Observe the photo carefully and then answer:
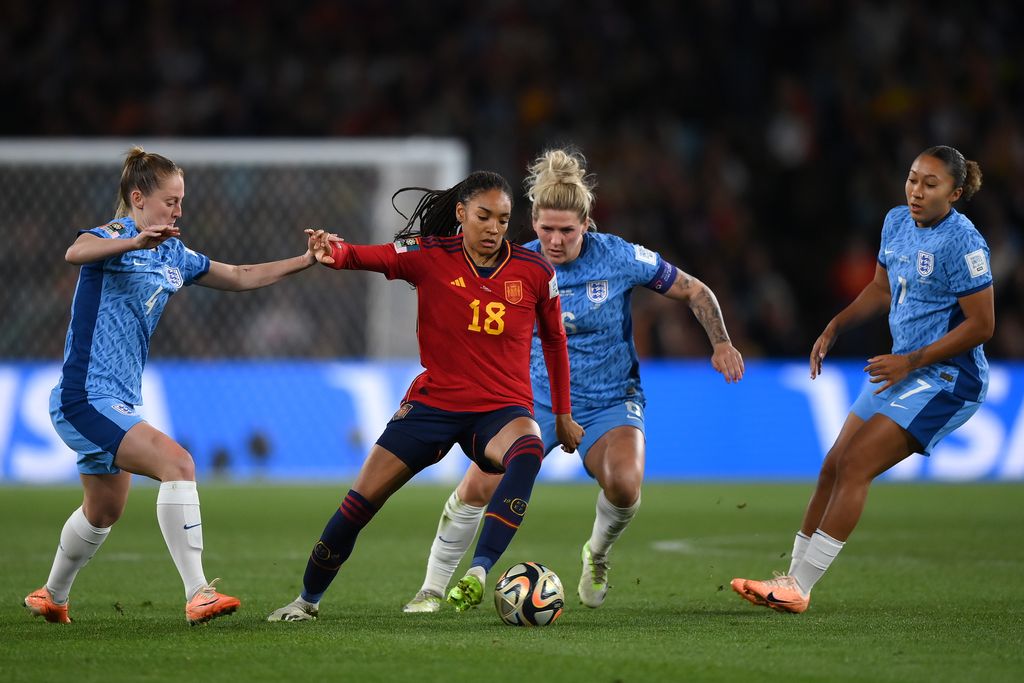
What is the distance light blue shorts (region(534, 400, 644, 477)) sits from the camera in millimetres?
7324

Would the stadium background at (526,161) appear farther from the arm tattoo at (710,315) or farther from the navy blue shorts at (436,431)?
the navy blue shorts at (436,431)

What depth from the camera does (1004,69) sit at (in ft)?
63.5

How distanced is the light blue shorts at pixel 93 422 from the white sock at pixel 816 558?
3068 millimetres

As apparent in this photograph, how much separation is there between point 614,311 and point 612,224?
10.8m

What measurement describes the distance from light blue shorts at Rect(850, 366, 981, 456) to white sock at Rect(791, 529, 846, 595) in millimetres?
606

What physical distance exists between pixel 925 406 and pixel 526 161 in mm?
11931

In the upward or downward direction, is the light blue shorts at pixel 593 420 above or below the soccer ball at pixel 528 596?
above

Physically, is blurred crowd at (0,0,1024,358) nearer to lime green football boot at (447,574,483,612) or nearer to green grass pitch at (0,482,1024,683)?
green grass pitch at (0,482,1024,683)

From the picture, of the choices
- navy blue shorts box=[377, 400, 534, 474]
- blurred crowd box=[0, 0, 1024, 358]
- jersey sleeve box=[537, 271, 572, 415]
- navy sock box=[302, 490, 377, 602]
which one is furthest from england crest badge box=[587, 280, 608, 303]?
blurred crowd box=[0, 0, 1024, 358]

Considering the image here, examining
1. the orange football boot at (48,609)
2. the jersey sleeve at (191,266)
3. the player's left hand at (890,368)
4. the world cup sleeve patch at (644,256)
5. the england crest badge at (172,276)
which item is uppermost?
the world cup sleeve patch at (644,256)

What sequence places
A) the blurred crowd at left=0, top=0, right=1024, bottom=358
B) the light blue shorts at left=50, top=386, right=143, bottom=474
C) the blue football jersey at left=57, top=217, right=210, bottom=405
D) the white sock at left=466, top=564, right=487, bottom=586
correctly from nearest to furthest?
the white sock at left=466, top=564, right=487, bottom=586 → the light blue shorts at left=50, top=386, right=143, bottom=474 → the blue football jersey at left=57, top=217, right=210, bottom=405 → the blurred crowd at left=0, top=0, right=1024, bottom=358

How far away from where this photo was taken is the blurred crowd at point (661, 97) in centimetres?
1802

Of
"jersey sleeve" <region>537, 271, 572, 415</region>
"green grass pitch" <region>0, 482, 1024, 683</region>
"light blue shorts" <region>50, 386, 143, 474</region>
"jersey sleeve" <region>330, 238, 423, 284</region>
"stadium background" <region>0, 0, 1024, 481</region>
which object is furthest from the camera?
"stadium background" <region>0, 0, 1024, 481</region>

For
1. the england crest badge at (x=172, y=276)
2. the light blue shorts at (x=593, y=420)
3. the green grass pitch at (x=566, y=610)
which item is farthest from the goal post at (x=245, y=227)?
the england crest badge at (x=172, y=276)
